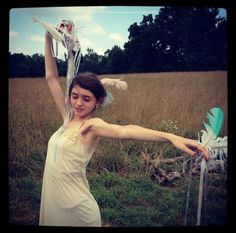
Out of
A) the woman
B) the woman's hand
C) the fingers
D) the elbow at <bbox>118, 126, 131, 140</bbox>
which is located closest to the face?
the woman

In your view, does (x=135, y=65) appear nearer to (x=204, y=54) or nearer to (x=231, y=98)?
(x=204, y=54)

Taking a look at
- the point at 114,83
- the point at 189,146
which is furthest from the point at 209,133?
the point at 114,83

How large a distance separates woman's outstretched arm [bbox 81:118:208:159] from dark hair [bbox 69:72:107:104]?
170mm

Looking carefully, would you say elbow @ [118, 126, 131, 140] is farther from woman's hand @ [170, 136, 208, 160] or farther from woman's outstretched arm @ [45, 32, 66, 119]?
woman's outstretched arm @ [45, 32, 66, 119]

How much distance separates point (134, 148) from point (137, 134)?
103 millimetres

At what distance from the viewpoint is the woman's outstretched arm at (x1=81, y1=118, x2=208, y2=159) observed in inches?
87.2

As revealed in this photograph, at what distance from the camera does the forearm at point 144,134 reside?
222cm

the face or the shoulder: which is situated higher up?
the face

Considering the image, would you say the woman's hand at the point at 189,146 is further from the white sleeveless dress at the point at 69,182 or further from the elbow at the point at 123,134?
the white sleeveless dress at the point at 69,182

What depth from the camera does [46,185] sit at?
2244 millimetres

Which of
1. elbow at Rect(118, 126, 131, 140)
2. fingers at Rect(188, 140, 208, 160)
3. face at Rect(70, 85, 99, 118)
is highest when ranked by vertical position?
face at Rect(70, 85, 99, 118)

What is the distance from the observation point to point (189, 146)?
2225 mm

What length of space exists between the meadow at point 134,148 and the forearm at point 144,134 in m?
0.04

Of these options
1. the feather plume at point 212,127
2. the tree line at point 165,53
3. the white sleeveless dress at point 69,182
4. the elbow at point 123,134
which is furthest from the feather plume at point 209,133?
the white sleeveless dress at point 69,182
